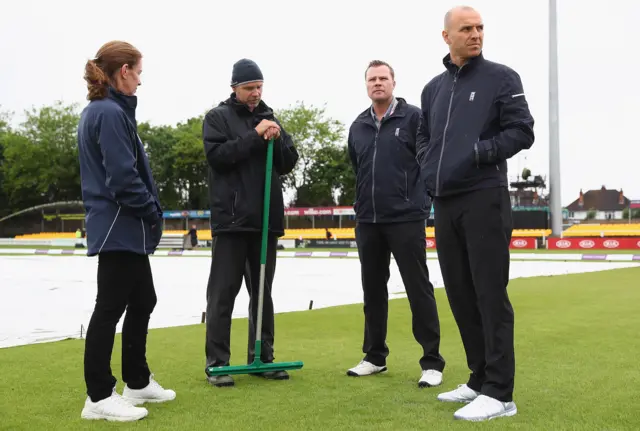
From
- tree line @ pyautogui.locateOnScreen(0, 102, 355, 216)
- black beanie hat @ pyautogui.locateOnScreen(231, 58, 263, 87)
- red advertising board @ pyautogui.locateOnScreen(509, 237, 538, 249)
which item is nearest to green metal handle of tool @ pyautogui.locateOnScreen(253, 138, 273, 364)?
black beanie hat @ pyautogui.locateOnScreen(231, 58, 263, 87)

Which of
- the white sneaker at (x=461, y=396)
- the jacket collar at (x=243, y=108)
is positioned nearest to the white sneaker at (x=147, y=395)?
the white sneaker at (x=461, y=396)

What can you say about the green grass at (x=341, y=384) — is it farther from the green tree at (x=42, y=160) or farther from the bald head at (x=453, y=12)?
the green tree at (x=42, y=160)

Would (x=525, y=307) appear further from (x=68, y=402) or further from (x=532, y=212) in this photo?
(x=532, y=212)

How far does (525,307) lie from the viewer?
8.11 metres

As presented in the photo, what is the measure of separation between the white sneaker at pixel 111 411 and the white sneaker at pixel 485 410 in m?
1.48

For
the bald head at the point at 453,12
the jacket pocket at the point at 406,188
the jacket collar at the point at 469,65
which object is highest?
the bald head at the point at 453,12

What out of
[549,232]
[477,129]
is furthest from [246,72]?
[549,232]

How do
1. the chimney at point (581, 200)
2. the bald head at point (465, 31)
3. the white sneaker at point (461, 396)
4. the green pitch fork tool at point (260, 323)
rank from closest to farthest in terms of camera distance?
the bald head at point (465, 31) → the white sneaker at point (461, 396) → the green pitch fork tool at point (260, 323) → the chimney at point (581, 200)

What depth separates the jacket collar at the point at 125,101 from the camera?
3.56 metres

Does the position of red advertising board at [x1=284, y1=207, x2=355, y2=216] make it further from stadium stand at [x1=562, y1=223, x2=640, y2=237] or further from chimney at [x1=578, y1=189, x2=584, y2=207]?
chimney at [x1=578, y1=189, x2=584, y2=207]

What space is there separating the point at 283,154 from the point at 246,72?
539mm

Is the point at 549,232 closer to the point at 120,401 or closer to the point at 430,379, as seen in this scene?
the point at 430,379

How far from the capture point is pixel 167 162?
6438 cm

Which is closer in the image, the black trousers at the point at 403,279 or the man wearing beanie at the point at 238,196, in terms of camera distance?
the man wearing beanie at the point at 238,196
